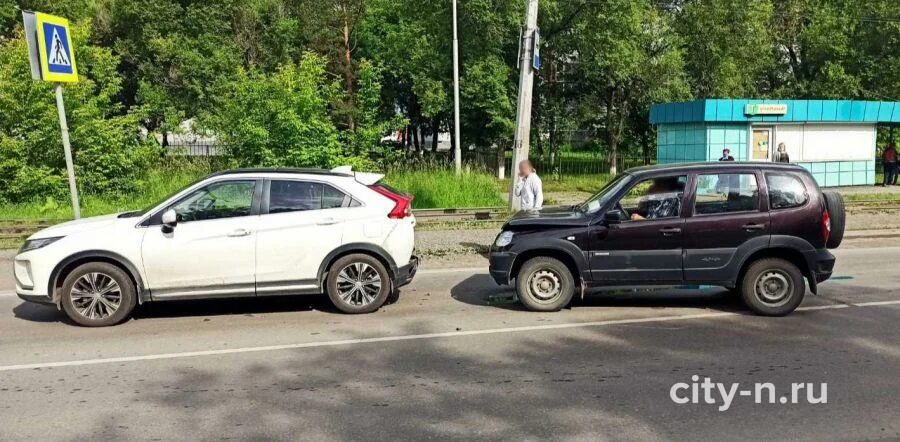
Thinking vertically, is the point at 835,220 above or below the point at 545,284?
above

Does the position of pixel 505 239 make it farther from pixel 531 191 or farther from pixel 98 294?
pixel 98 294

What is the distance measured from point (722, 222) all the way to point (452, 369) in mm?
3610

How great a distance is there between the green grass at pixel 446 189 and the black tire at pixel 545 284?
11162 millimetres

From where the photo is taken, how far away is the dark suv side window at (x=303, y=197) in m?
7.87

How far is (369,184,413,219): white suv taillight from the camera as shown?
8.09 meters

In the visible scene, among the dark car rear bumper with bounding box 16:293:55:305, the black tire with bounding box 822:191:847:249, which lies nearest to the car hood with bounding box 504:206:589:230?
the black tire with bounding box 822:191:847:249

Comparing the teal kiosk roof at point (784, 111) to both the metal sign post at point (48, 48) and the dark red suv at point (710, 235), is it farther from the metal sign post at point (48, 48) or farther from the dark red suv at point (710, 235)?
the metal sign post at point (48, 48)

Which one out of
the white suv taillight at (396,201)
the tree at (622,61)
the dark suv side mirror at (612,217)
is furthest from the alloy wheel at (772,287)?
the tree at (622,61)

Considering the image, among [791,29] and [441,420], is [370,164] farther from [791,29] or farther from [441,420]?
[791,29]

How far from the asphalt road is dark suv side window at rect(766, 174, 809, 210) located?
1.23m

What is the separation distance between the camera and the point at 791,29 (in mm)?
41594

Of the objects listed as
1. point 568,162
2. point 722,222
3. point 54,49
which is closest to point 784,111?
point 568,162

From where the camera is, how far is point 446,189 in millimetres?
19328

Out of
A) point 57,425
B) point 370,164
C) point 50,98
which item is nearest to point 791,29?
point 370,164
